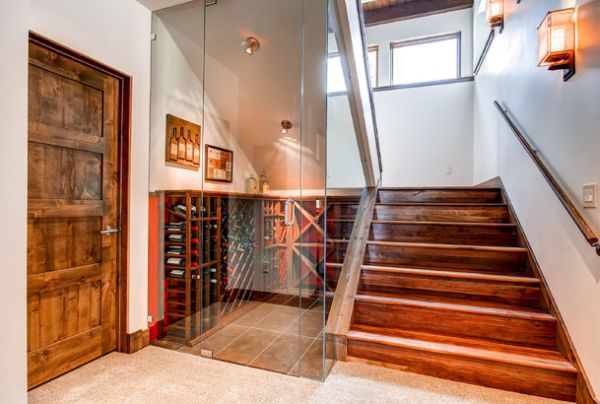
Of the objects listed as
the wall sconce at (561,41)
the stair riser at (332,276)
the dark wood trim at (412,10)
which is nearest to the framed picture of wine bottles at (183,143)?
the stair riser at (332,276)

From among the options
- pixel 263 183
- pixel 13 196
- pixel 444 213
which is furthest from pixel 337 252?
pixel 13 196

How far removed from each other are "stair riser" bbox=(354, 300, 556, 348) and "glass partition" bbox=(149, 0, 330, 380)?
1.20ft

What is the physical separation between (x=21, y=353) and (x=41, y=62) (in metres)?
1.53

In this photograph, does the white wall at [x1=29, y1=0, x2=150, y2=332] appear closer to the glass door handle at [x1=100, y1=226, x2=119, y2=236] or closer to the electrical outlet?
the glass door handle at [x1=100, y1=226, x2=119, y2=236]

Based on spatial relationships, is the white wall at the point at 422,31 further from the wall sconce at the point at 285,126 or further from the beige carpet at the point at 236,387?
the beige carpet at the point at 236,387

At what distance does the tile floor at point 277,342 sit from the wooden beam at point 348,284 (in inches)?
3.8

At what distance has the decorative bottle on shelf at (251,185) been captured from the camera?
308 cm

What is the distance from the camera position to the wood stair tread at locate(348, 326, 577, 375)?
5.91 feet

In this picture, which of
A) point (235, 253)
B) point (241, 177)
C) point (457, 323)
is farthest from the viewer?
point (235, 253)

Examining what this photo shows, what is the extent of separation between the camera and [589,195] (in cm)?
161

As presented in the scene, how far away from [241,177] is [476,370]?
2283 millimetres

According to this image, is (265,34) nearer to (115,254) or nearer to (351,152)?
(351,152)

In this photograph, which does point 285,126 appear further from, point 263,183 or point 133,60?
point 133,60

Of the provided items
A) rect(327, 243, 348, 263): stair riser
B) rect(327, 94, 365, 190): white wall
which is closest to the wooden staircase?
rect(327, 243, 348, 263): stair riser
